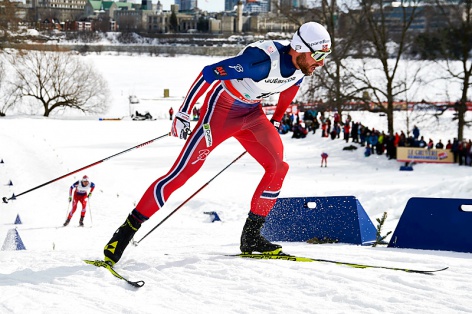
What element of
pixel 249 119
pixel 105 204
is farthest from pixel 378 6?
pixel 249 119

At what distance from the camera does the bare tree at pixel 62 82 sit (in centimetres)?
5056

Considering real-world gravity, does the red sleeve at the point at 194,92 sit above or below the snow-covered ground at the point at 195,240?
above

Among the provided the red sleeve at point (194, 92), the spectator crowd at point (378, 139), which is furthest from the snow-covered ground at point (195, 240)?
the red sleeve at point (194, 92)

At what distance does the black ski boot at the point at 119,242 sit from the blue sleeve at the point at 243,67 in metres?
1.30

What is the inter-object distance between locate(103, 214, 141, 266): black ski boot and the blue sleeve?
4.26ft

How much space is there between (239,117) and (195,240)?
20.0 ft

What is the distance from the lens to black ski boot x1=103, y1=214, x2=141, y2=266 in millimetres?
5273

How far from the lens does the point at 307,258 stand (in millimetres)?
5461

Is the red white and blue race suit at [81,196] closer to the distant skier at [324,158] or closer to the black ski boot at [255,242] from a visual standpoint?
the black ski boot at [255,242]

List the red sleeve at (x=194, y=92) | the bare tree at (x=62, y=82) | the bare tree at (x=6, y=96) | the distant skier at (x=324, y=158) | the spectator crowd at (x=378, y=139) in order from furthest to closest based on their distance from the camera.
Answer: the bare tree at (x=62, y=82) → the bare tree at (x=6, y=96) → the distant skier at (x=324, y=158) → the spectator crowd at (x=378, y=139) → the red sleeve at (x=194, y=92)

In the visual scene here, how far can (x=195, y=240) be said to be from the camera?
1160 centimetres

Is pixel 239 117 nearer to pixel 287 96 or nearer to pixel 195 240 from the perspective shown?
pixel 287 96

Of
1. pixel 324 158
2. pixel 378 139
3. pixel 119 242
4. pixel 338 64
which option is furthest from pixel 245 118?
pixel 338 64

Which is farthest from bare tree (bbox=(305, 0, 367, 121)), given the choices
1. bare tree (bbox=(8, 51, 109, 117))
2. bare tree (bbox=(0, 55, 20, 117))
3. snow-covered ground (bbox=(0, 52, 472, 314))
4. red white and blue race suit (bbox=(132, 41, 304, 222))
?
red white and blue race suit (bbox=(132, 41, 304, 222))
